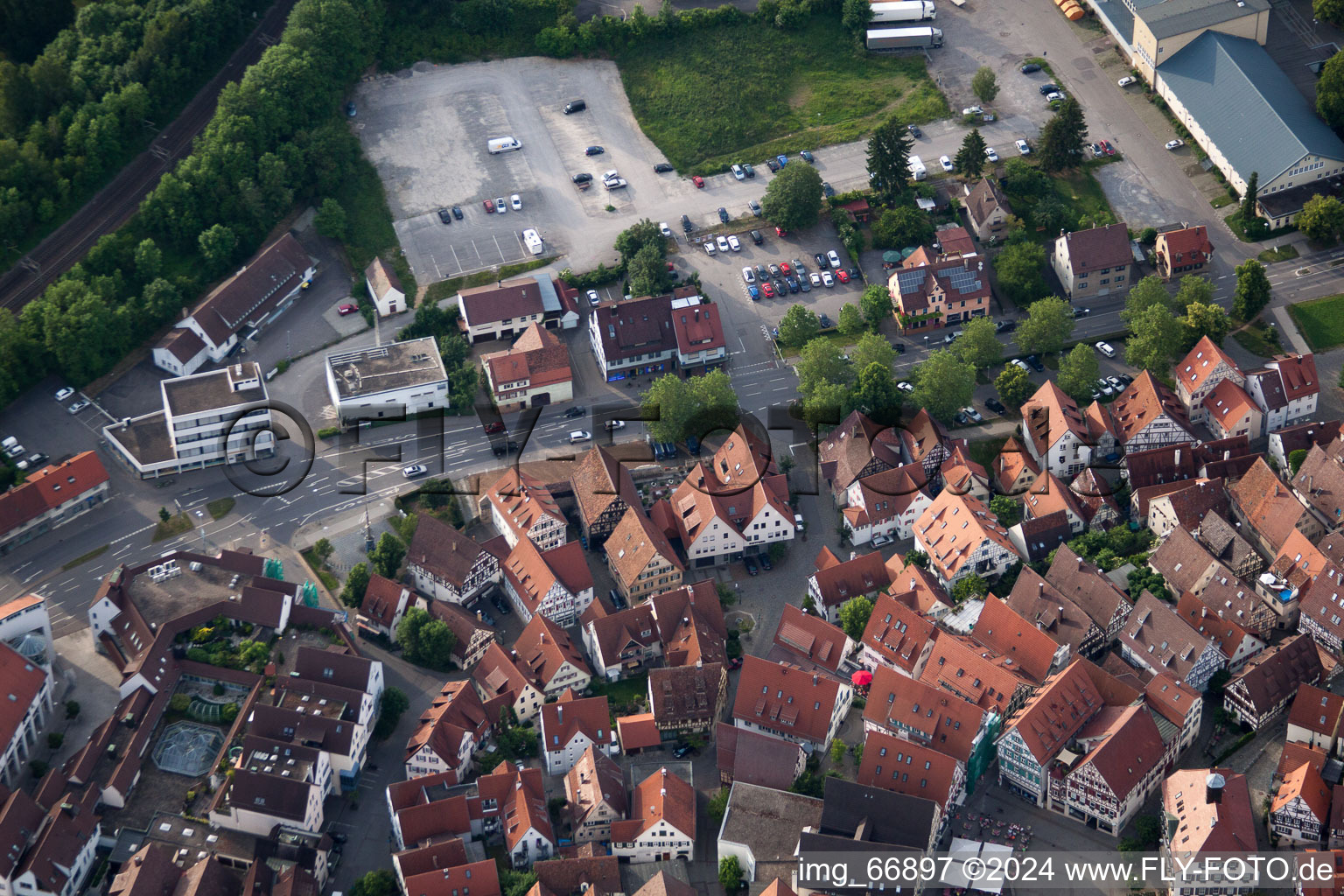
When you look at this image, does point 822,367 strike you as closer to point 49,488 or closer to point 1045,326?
point 1045,326

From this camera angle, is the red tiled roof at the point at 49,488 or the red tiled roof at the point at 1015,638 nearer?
the red tiled roof at the point at 1015,638

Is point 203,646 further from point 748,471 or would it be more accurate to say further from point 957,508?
point 957,508

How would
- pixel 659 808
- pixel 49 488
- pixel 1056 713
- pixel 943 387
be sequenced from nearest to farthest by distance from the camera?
pixel 659 808 → pixel 1056 713 → pixel 49 488 → pixel 943 387

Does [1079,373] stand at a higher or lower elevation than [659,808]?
lower

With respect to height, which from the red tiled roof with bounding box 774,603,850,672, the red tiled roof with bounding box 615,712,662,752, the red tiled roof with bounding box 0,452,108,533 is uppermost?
the red tiled roof with bounding box 0,452,108,533

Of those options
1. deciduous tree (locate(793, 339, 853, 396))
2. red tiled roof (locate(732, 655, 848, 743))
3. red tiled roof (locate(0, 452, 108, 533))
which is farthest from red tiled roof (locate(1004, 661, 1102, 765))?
red tiled roof (locate(0, 452, 108, 533))

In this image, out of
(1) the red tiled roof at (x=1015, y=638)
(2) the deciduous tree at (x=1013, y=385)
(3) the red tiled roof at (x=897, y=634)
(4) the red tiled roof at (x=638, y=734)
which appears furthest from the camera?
(2) the deciduous tree at (x=1013, y=385)

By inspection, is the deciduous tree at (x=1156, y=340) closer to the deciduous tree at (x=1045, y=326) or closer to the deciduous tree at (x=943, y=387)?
the deciduous tree at (x=1045, y=326)

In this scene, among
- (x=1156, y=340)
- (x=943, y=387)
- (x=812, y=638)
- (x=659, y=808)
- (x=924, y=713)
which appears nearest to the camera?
(x=659, y=808)

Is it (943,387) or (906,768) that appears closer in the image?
(906,768)

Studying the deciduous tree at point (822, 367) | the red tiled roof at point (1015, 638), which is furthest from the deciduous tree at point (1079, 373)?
the red tiled roof at point (1015, 638)

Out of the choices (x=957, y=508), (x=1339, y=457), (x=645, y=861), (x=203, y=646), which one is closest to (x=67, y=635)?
(x=203, y=646)

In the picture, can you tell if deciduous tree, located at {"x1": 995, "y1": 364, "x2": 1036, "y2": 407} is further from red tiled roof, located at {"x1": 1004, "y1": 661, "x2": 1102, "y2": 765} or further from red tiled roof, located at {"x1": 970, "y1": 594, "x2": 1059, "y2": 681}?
red tiled roof, located at {"x1": 1004, "y1": 661, "x2": 1102, "y2": 765}

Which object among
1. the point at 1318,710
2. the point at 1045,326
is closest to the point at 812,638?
the point at 1318,710
